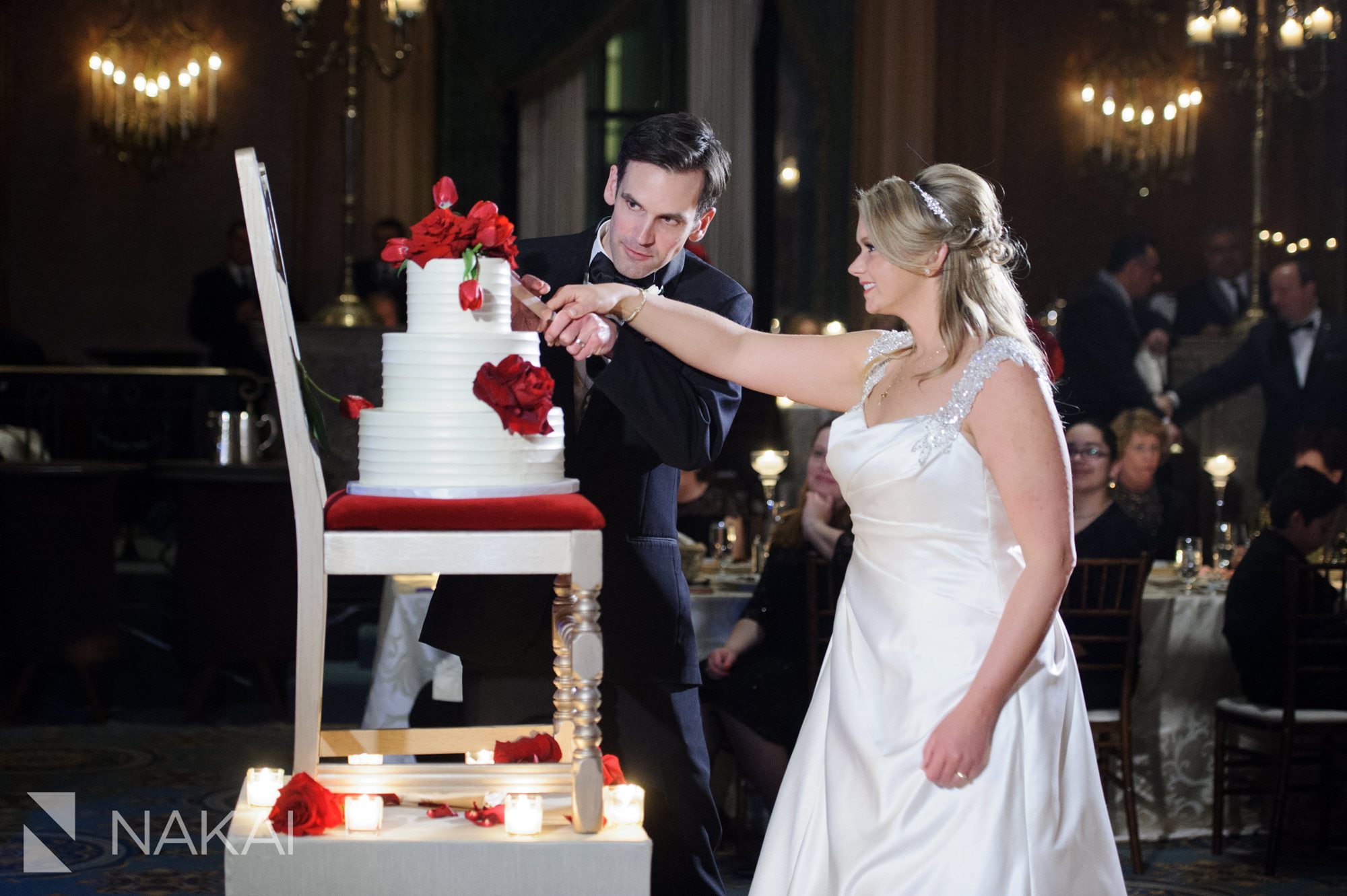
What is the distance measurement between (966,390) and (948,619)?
0.34m

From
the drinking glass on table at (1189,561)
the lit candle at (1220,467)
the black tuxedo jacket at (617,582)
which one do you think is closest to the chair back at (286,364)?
the black tuxedo jacket at (617,582)

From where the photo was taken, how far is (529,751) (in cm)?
230

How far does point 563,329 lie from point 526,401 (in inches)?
11.5

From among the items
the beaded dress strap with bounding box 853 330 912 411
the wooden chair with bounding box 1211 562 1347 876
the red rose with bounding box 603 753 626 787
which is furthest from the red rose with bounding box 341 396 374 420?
the wooden chair with bounding box 1211 562 1347 876

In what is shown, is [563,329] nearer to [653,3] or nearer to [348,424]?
[348,424]

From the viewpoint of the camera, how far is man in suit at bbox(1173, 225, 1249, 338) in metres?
9.69

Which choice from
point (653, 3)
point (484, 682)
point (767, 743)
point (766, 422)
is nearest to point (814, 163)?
point (653, 3)

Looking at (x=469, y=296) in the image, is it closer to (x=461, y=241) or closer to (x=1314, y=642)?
(x=461, y=241)

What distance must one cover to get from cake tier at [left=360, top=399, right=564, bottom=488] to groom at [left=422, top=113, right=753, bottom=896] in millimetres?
384

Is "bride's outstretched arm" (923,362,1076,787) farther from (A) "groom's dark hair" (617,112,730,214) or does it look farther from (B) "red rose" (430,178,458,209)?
(B) "red rose" (430,178,458,209)

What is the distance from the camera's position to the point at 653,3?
39.7ft

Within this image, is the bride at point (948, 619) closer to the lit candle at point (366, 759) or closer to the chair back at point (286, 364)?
the chair back at point (286, 364)

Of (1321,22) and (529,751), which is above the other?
(1321,22)

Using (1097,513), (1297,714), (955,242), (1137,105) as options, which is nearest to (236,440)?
(1097,513)
